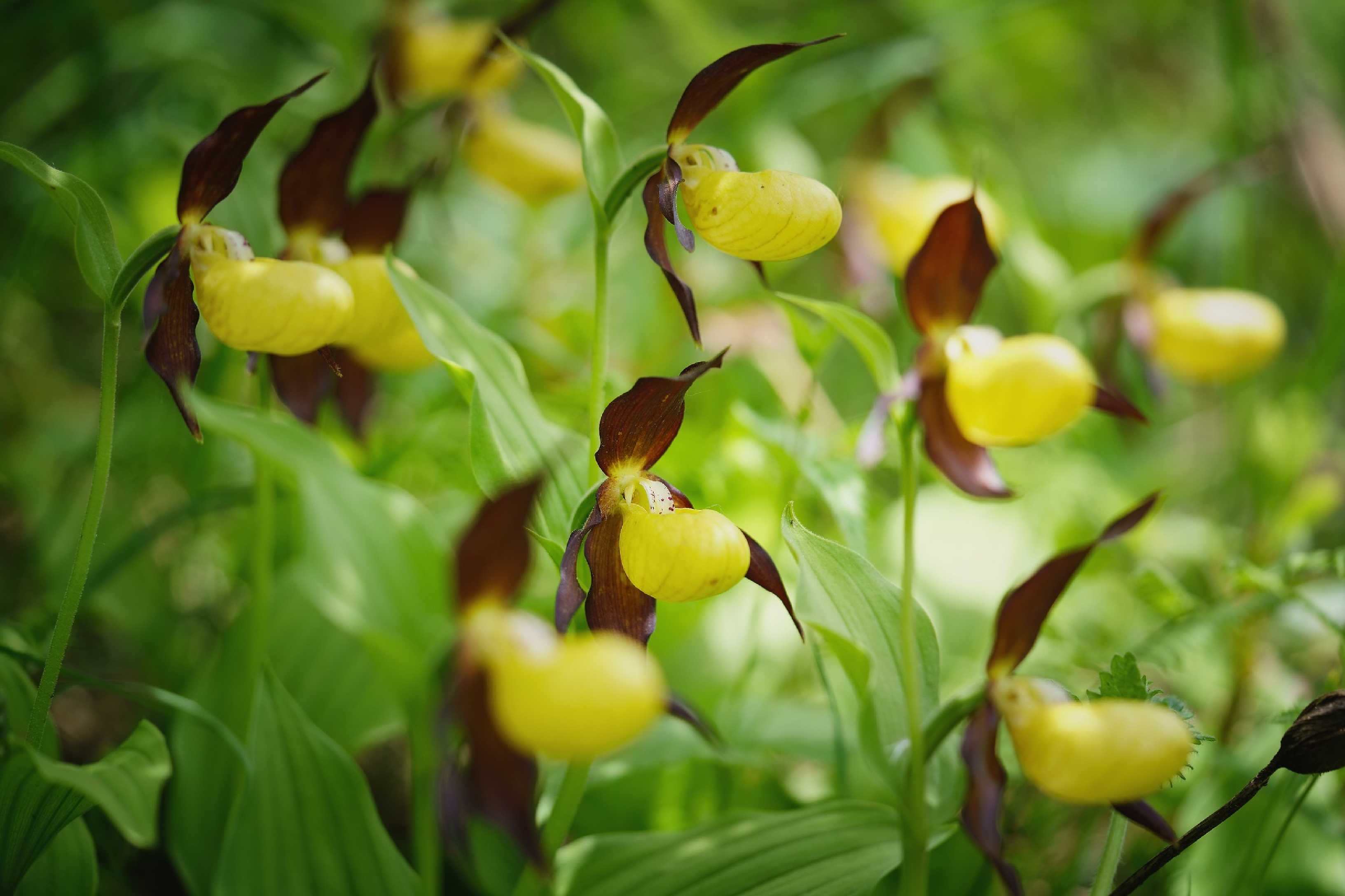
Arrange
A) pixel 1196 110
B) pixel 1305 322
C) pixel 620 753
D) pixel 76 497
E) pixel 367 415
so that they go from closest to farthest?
1. pixel 620 753
2. pixel 367 415
3. pixel 76 497
4. pixel 1305 322
5. pixel 1196 110

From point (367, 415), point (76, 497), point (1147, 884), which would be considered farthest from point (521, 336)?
point (1147, 884)

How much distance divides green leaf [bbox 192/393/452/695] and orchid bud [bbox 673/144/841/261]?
0.39 meters

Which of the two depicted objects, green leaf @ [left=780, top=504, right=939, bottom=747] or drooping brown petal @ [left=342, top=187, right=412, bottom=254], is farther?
drooping brown petal @ [left=342, top=187, right=412, bottom=254]

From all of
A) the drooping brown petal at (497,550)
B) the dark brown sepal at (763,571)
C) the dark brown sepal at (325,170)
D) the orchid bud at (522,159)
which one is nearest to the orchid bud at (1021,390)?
the dark brown sepal at (763,571)

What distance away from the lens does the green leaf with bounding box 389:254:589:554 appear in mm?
769

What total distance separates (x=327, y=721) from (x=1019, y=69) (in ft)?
9.92

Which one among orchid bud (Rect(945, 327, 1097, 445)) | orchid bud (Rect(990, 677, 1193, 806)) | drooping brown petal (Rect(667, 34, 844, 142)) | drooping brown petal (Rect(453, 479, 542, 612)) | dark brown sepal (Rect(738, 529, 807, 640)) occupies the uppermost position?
drooping brown petal (Rect(667, 34, 844, 142))

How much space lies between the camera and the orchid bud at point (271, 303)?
763 millimetres

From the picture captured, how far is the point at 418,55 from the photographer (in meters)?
1.74

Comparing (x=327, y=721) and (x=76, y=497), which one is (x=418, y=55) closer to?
(x=76, y=497)

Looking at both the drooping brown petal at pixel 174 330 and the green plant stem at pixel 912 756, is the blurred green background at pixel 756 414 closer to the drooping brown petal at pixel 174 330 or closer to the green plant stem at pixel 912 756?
the green plant stem at pixel 912 756

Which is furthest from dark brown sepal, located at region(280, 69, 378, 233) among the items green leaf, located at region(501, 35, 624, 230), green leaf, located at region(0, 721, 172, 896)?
green leaf, located at region(0, 721, 172, 896)

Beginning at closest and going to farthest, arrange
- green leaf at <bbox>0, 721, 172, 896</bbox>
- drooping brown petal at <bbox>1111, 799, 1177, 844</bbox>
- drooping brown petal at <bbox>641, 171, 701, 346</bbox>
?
green leaf at <bbox>0, 721, 172, 896</bbox>
drooping brown petal at <bbox>1111, 799, 1177, 844</bbox>
drooping brown petal at <bbox>641, 171, 701, 346</bbox>

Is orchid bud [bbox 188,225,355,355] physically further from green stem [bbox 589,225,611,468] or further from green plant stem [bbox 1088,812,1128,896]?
green plant stem [bbox 1088,812,1128,896]
